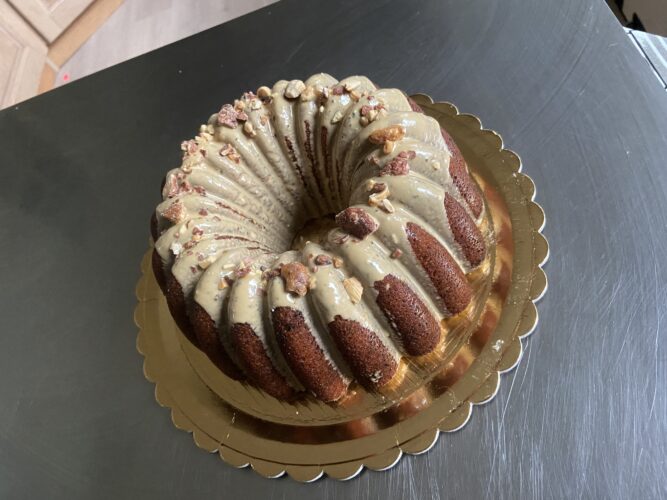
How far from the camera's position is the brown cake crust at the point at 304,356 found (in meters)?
1.13

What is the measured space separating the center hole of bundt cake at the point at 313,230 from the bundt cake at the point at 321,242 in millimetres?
124

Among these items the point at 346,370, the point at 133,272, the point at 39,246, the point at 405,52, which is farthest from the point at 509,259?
the point at 39,246

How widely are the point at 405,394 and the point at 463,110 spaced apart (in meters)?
0.92

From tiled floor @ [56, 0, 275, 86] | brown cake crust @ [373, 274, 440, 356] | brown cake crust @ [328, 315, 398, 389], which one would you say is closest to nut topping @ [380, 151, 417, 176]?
brown cake crust @ [373, 274, 440, 356]

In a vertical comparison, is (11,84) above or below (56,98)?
below

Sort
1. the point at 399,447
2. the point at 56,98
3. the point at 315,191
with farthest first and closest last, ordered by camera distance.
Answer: the point at 56,98 → the point at 315,191 → the point at 399,447

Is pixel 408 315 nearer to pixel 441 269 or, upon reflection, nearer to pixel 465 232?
pixel 441 269

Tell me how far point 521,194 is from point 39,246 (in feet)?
5.34

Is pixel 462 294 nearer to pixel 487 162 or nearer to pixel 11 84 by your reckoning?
pixel 487 162

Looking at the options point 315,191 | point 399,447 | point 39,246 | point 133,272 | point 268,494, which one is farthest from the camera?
point 39,246

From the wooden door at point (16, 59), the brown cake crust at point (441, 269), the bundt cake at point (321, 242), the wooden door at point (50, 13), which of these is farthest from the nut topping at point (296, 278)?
the wooden door at point (50, 13)

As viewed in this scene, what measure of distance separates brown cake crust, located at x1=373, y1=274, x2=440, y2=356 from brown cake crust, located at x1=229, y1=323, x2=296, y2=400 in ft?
0.90

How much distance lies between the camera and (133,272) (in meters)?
1.82

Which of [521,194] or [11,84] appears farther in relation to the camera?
[11,84]
